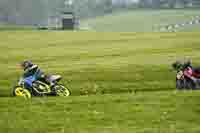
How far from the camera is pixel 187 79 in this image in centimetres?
2256

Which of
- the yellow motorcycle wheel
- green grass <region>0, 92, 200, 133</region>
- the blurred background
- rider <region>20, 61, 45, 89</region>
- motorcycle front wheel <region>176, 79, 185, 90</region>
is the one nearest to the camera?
green grass <region>0, 92, 200, 133</region>

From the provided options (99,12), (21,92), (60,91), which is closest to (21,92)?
(21,92)

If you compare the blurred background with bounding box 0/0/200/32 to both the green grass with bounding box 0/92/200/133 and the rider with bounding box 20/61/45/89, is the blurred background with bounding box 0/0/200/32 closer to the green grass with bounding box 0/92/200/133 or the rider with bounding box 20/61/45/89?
the rider with bounding box 20/61/45/89

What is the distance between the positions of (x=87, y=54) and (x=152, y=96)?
24.2 metres

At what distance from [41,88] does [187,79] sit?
7.95 m

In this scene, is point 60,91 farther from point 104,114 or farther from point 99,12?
point 99,12

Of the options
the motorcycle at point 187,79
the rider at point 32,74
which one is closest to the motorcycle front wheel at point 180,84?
the motorcycle at point 187,79

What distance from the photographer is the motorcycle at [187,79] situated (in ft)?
73.9

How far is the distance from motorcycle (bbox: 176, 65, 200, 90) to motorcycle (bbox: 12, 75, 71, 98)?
6298 mm

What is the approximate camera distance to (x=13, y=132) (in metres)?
13.9

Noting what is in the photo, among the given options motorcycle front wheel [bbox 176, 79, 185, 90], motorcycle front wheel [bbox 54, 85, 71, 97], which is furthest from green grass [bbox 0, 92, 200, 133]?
motorcycle front wheel [bbox 176, 79, 185, 90]

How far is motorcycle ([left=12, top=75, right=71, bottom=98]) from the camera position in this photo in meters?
20.6

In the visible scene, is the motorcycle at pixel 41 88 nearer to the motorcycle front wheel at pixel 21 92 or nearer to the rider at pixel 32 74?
the motorcycle front wheel at pixel 21 92

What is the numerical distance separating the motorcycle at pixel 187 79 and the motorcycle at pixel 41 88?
20.7 ft
